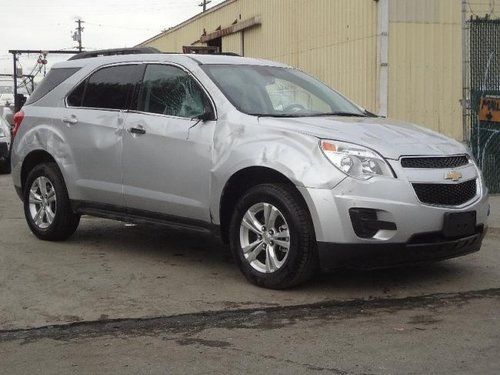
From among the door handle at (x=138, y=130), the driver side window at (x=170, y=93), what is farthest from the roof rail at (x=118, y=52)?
the door handle at (x=138, y=130)

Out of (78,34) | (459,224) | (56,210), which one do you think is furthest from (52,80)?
(78,34)

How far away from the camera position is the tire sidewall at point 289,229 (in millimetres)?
5246

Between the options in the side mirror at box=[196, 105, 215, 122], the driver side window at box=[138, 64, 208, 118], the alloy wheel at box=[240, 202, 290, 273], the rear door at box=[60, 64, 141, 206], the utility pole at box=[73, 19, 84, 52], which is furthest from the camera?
the utility pole at box=[73, 19, 84, 52]

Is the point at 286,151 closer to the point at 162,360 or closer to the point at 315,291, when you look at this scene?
the point at 315,291

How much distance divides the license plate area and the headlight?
0.56 m

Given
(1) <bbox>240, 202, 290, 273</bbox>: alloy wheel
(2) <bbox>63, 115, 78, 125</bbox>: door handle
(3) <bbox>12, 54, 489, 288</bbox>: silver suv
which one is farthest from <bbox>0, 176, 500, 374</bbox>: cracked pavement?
(2) <bbox>63, 115, 78, 125</bbox>: door handle

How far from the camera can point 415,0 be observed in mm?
13047

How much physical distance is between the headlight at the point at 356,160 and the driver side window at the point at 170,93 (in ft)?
4.37

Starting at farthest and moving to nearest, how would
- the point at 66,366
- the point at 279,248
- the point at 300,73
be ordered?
the point at 300,73 < the point at 279,248 < the point at 66,366

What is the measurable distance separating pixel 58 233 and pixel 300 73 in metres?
2.94

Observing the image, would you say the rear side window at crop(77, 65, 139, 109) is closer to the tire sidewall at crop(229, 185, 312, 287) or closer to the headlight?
the tire sidewall at crop(229, 185, 312, 287)

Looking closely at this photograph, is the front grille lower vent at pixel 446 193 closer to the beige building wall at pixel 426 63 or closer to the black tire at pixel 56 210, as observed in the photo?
the black tire at pixel 56 210

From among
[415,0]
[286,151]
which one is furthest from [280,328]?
[415,0]

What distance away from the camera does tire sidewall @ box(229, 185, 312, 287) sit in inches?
207
